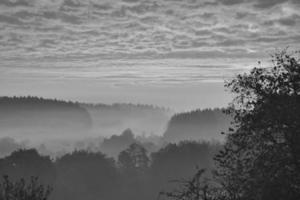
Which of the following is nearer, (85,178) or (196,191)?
(196,191)

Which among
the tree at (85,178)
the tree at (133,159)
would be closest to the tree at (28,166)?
the tree at (85,178)

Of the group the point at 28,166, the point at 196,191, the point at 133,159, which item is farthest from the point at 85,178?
the point at 196,191

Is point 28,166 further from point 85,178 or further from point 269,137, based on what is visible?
point 269,137

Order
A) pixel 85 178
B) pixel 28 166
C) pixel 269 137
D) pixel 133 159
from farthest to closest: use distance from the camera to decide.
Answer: pixel 133 159 → pixel 85 178 → pixel 28 166 → pixel 269 137

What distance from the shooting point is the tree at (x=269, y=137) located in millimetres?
19828

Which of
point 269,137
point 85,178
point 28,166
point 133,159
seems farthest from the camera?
point 133,159

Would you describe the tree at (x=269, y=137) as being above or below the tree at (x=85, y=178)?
above

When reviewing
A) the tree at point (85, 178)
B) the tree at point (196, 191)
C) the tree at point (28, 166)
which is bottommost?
the tree at point (85, 178)

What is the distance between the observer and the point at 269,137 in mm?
21266

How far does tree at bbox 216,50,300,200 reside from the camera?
19.8 meters

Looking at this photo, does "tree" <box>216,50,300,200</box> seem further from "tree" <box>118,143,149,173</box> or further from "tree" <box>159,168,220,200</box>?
"tree" <box>118,143,149,173</box>

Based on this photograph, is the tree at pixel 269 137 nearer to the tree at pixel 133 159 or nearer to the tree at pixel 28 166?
the tree at pixel 28 166

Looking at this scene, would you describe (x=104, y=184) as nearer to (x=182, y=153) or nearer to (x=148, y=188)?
(x=148, y=188)

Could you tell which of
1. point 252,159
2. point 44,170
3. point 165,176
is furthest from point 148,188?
point 252,159
